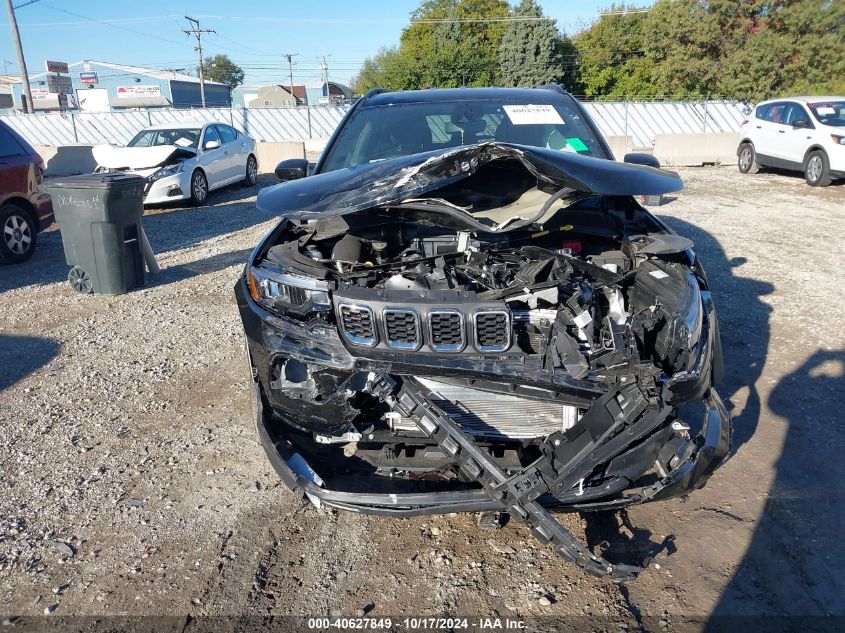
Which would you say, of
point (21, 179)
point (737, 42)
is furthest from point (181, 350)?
point (737, 42)

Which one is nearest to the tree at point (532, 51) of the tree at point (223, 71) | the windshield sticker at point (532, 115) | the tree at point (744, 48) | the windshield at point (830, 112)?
the tree at point (744, 48)

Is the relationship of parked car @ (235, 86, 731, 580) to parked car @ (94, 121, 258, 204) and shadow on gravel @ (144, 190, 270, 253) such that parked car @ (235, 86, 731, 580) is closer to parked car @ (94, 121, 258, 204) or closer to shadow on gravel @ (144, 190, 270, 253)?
shadow on gravel @ (144, 190, 270, 253)

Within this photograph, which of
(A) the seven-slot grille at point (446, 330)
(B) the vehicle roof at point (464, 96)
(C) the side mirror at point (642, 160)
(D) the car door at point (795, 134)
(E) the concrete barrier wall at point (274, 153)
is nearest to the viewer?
(A) the seven-slot grille at point (446, 330)

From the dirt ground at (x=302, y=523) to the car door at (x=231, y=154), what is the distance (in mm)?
8739

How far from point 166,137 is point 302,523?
11.7 m

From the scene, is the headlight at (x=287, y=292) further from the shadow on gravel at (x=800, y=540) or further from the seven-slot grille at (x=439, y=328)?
the shadow on gravel at (x=800, y=540)

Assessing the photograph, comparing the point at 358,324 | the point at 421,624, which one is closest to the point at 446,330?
the point at 358,324

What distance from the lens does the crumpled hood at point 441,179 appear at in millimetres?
2676

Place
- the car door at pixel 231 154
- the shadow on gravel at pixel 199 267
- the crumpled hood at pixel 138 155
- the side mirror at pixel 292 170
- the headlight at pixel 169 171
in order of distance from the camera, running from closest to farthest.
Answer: the side mirror at pixel 292 170 → the shadow on gravel at pixel 199 267 → the headlight at pixel 169 171 → the crumpled hood at pixel 138 155 → the car door at pixel 231 154

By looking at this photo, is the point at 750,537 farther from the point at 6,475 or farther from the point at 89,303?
the point at 89,303

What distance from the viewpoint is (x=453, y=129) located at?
14.3 ft

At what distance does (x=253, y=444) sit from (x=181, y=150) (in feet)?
32.1

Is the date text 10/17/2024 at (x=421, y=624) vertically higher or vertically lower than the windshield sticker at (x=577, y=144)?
lower

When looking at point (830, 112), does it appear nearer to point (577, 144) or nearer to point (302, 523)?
point (577, 144)
